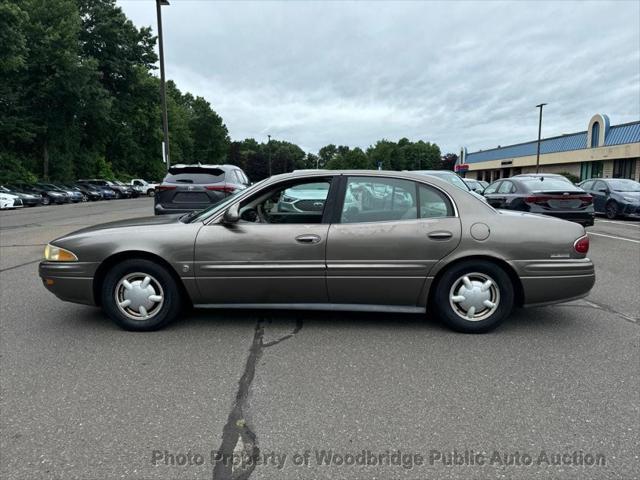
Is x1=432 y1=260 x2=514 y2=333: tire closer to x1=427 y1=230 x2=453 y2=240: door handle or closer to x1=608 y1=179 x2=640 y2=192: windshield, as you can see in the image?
x1=427 y1=230 x2=453 y2=240: door handle

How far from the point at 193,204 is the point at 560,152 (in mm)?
44658

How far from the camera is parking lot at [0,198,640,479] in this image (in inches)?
92.0

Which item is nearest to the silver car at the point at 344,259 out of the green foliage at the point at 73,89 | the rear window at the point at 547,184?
the rear window at the point at 547,184

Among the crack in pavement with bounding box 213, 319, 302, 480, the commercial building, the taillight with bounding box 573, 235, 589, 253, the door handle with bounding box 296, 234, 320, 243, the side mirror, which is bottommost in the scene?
the crack in pavement with bounding box 213, 319, 302, 480

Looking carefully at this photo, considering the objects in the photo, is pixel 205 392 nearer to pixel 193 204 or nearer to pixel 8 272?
pixel 8 272

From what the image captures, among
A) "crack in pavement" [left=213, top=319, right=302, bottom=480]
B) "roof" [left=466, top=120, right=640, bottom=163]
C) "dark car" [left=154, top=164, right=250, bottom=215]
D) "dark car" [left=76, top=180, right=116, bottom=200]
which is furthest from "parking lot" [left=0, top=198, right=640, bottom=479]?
Answer: "dark car" [left=76, top=180, right=116, bottom=200]

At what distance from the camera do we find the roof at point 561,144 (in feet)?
114

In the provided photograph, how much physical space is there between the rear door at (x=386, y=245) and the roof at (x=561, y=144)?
36.7 m

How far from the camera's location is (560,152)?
147 feet

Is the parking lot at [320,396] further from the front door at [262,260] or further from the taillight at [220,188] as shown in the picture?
the taillight at [220,188]

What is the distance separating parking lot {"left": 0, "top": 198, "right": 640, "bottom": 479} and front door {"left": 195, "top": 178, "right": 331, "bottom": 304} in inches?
14.3

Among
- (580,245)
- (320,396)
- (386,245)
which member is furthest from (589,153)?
(320,396)

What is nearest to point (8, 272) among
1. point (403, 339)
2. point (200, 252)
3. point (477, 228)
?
point (200, 252)

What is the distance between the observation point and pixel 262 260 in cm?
401
